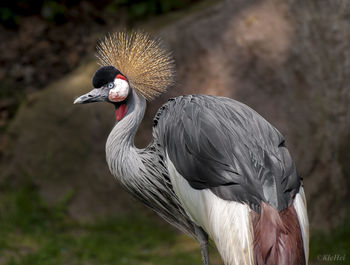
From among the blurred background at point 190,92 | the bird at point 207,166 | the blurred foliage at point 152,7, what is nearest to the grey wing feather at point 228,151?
the bird at point 207,166

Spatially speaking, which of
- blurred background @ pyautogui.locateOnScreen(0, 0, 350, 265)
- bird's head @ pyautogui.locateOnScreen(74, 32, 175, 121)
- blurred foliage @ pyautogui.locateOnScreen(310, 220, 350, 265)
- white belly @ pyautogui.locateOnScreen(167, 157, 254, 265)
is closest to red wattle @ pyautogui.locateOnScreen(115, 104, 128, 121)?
bird's head @ pyautogui.locateOnScreen(74, 32, 175, 121)

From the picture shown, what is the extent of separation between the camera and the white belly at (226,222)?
143 centimetres

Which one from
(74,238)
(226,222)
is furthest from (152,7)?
(226,222)

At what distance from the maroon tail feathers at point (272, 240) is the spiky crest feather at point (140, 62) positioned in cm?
62

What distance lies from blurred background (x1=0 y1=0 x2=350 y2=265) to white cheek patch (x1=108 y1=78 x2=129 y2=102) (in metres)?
0.86

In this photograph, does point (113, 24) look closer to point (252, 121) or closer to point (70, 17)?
point (70, 17)

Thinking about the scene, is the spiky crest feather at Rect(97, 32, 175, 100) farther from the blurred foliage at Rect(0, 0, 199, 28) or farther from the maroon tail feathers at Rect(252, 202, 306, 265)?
the blurred foliage at Rect(0, 0, 199, 28)

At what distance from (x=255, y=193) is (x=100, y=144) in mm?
1541

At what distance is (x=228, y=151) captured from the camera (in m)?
1.56

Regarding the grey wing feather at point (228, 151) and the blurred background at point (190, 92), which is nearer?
the grey wing feather at point (228, 151)

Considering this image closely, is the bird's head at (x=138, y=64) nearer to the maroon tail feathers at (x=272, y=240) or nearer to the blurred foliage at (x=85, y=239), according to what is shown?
the maroon tail feathers at (x=272, y=240)

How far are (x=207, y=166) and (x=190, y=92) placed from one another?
1214 millimetres

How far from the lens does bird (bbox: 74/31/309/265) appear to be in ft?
4.75

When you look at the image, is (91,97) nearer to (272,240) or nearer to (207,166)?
(207,166)
